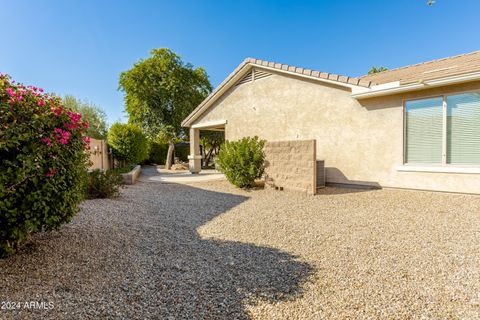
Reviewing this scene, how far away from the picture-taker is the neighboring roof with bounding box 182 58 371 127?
9320 mm

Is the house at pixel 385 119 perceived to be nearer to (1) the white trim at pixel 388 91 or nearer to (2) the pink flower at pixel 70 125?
(1) the white trim at pixel 388 91

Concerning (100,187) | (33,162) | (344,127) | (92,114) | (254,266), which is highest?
(92,114)

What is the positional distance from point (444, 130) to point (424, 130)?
0.53m

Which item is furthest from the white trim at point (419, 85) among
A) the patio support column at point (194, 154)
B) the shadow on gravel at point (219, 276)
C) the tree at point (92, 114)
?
the tree at point (92, 114)

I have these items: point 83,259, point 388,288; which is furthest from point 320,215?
point 83,259

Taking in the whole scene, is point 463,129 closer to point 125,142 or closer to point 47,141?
point 47,141

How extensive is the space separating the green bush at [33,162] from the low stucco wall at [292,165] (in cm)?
694

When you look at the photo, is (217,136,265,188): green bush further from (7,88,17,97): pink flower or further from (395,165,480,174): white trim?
(7,88,17,97): pink flower

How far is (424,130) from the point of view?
8273 millimetres

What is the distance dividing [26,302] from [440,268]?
196 inches

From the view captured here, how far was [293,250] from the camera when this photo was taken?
4195 millimetres

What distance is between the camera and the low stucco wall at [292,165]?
8.69 meters

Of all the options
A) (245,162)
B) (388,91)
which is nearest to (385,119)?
(388,91)

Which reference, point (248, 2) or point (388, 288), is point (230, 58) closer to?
point (248, 2)
